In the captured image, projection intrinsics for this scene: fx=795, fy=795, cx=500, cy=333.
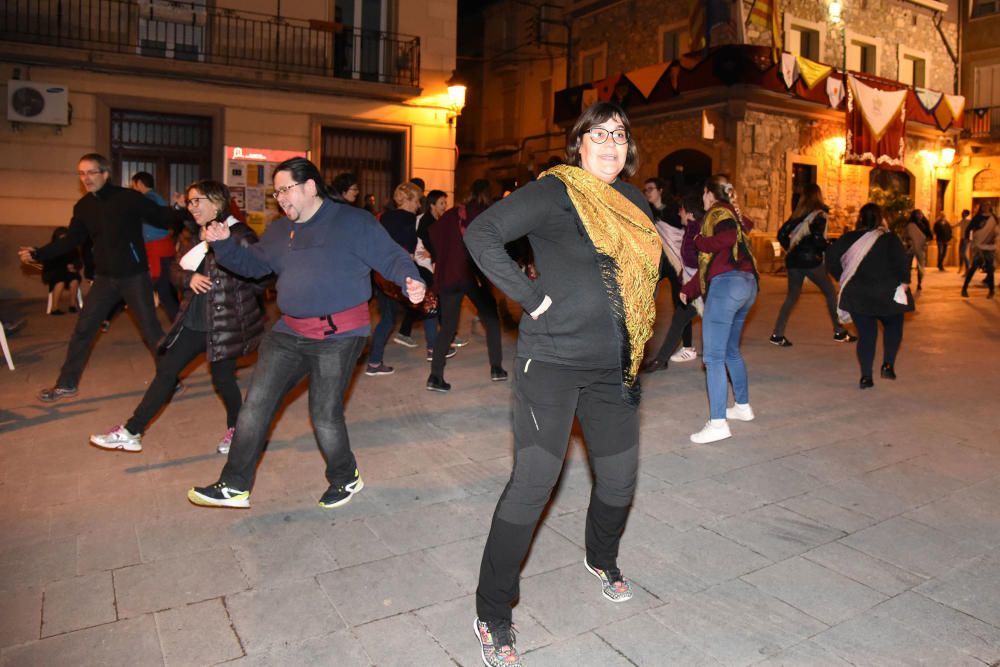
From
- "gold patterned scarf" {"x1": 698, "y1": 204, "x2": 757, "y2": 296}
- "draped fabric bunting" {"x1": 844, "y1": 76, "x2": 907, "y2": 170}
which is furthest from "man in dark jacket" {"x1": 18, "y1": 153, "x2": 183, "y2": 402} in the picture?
"draped fabric bunting" {"x1": 844, "y1": 76, "x2": 907, "y2": 170}

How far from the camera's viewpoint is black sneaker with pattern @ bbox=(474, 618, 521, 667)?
2.70 m

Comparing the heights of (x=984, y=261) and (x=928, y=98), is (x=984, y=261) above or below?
below

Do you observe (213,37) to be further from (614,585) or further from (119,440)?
(614,585)

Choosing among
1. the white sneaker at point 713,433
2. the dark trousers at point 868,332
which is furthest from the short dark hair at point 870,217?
the white sneaker at point 713,433

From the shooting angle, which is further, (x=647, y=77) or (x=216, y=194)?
(x=647, y=77)

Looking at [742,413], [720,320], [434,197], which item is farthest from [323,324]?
[434,197]

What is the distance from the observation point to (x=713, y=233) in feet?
18.1

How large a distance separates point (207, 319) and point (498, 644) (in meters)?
2.86

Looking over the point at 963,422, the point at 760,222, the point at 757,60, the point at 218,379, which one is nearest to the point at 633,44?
the point at 757,60

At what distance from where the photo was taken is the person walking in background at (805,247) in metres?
9.16

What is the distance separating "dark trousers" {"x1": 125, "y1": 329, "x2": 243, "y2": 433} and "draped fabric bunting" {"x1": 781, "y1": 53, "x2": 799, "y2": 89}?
1826 cm

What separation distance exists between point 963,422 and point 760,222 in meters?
15.8

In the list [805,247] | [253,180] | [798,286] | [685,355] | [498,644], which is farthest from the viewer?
[253,180]

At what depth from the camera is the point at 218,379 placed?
4.98 meters
